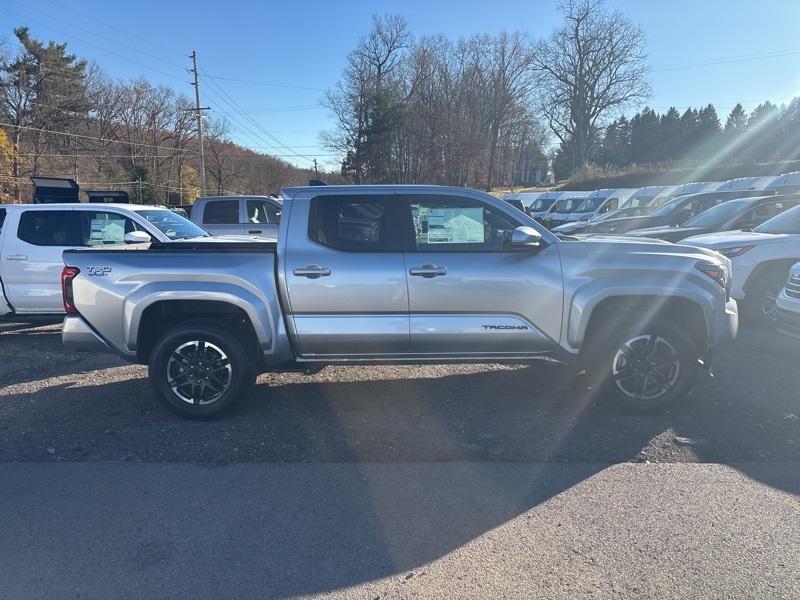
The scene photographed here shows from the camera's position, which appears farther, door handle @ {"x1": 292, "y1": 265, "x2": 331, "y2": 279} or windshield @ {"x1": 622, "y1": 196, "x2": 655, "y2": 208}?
windshield @ {"x1": 622, "y1": 196, "x2": 655, "y2": 208}

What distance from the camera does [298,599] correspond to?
8.52ft

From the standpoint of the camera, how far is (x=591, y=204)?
28.3m

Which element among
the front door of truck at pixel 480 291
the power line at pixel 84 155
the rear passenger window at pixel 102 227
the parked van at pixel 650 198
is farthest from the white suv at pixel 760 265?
the power line at pixel 84 155

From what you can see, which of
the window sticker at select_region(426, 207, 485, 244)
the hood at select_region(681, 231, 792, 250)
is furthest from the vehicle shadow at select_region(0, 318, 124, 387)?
the hood at select_region(681, 231, 792, 250)

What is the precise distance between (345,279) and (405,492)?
70.8 inches

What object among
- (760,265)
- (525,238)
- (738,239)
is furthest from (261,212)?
(760,265)

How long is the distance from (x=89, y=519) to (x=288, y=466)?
1.27 metres

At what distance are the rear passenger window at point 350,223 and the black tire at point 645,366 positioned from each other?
209cm

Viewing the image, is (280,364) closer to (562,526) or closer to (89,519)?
(89,519)

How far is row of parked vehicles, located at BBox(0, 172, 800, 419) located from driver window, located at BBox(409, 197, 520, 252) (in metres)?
0.01

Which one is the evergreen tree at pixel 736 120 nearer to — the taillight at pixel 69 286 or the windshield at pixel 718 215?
the windshield at pixel 718 215

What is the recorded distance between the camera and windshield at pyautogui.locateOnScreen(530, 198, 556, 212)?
34.9 meters

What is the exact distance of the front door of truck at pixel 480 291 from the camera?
4555 mm

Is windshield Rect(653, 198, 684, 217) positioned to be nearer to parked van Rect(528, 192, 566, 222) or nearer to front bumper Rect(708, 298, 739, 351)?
front bumper Rect(708, 298, 739, 351)
